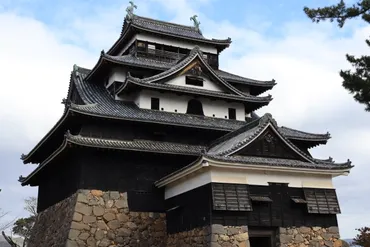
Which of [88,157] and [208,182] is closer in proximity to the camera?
[208,182]

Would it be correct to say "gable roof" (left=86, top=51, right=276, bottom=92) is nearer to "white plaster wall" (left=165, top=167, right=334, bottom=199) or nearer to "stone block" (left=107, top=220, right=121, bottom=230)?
"white plaster wall" (left=165, top=167, right=334, bottom=199)

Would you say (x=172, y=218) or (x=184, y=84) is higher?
(x=184, y=84)

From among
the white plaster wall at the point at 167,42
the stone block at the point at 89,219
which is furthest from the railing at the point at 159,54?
the stone block at the point at 89,219

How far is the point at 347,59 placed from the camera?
15.6 metres

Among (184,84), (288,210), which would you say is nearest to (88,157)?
(184,84)

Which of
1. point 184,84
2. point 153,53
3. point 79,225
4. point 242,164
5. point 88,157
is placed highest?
point 153,53

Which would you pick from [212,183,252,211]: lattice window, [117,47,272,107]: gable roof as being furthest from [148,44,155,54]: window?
[212,183,252,211]: lattice window

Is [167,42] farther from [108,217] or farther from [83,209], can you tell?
[83,209]

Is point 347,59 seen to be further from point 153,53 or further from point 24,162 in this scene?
point 24,162

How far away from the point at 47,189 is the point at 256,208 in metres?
11.5

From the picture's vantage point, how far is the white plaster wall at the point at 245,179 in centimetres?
1548

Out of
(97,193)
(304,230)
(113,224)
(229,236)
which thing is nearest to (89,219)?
(113,224)

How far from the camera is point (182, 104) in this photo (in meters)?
21.8

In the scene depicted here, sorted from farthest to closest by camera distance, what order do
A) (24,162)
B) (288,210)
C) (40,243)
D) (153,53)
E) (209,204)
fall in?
(153,53) < (24,162) < (40,243) < (288,210) < (209,204)
